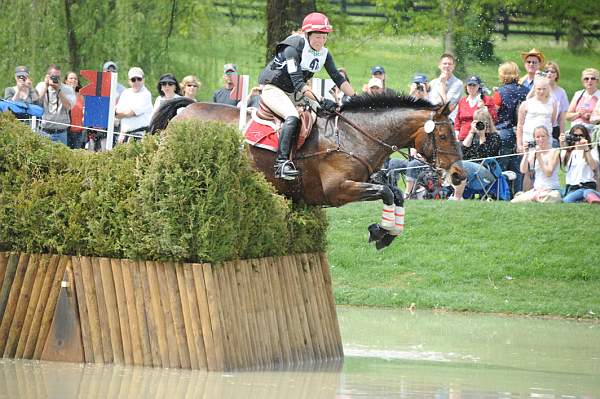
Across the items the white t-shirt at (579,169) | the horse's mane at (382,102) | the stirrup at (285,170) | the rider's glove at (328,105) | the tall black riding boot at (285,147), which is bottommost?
the white t-shirt at (579,169)

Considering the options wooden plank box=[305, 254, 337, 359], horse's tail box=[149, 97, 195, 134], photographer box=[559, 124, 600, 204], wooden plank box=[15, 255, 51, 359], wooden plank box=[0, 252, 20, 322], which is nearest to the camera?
wooden plank box=[15, 255, 51, 359]

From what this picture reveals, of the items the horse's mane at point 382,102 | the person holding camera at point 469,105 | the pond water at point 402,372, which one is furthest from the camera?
the person holding camera at point 469,105

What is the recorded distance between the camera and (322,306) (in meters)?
13.7

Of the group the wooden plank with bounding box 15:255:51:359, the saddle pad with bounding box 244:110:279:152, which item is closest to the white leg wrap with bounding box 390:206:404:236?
the saddle pad with bounding box 244:110:279:152

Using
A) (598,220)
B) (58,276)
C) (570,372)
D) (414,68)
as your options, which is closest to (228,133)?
(58,276)

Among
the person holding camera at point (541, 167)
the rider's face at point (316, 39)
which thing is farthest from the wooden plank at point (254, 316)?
the person holding camera at point (541, 167)

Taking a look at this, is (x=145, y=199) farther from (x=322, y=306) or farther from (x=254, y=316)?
(x=322, y=306)

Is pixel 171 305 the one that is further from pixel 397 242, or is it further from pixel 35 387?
pixel 397 242

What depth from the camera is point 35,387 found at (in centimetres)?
1085

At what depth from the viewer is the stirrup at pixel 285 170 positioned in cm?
1395

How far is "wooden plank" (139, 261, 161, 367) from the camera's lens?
12.0 metres

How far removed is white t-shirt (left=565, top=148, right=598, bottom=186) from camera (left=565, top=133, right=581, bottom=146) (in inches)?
7.2

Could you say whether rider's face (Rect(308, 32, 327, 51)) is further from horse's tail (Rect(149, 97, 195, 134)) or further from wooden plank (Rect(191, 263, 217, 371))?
wooden plank (Rect(191, 263, 217, 371))

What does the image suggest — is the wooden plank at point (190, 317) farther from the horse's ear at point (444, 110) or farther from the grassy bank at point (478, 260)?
the grassy bank at point (478, 260)
